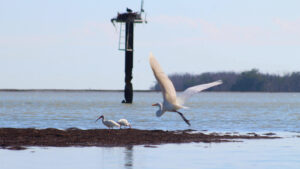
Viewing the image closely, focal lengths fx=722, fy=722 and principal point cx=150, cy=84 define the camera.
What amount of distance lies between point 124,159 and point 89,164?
134 centimetres

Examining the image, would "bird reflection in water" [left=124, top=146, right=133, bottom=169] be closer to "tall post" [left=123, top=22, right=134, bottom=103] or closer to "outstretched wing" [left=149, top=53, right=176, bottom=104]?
"outstretched wing" [left=149, top=53, right=176, bottom=104]

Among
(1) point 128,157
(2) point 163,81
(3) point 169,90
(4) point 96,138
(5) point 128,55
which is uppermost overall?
(5) point 128,55

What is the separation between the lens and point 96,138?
1078 inches

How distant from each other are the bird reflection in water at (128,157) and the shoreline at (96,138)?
4.51 feet

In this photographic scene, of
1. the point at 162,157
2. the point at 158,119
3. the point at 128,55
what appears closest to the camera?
the point at 162,157

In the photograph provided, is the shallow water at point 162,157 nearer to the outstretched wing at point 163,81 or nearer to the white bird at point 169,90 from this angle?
the white bird at point 169,90

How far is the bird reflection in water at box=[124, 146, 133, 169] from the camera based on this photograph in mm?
19781

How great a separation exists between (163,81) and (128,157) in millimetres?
3458

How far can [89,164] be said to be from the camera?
2016 centimetres

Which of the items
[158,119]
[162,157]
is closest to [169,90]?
[162,157]

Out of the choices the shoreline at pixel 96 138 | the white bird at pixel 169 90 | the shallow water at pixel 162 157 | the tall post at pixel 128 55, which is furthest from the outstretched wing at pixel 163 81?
the tall post at pixel 128 55

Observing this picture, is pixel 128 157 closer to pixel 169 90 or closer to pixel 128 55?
pixel 169 90

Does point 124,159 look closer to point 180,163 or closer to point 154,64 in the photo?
point 180,163

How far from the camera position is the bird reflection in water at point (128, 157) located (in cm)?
1978
